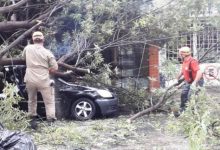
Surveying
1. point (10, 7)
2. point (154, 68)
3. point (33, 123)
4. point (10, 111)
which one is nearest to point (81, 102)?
point (33, 123)

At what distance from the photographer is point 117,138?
8078 millimetres

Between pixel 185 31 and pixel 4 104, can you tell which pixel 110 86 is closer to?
Answer: pixel 185 31

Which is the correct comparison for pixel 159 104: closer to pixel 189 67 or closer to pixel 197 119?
pixel 189 67

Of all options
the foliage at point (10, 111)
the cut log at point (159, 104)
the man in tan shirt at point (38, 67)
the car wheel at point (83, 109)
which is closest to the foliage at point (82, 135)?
the foliage at point (10, 111)

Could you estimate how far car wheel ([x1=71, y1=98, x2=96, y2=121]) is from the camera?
1027cm

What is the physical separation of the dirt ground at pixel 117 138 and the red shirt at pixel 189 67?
1.08 metres

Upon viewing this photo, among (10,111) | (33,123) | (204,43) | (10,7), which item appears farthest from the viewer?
(204,43)

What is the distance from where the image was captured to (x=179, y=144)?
7512mm

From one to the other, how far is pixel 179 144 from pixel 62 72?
368 centimetres

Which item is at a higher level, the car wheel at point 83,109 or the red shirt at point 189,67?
the red shirt at point 189,67

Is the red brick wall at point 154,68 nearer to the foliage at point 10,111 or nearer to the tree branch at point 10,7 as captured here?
the tree branch at point 10,7

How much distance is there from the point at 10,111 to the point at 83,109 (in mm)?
3185

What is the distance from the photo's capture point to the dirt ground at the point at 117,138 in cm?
736

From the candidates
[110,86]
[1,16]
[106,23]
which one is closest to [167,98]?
[110,86]
